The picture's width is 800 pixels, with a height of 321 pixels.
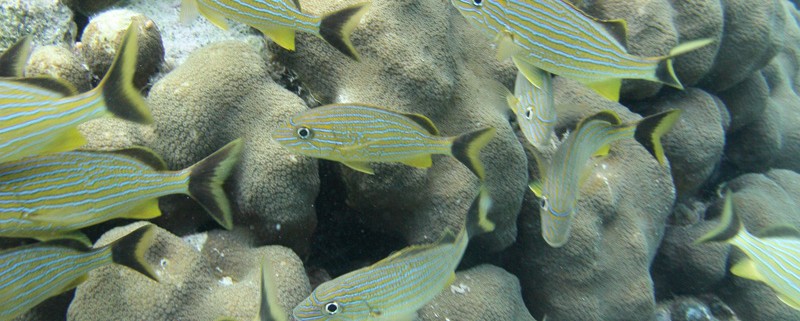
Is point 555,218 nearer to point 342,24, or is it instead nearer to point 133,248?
point 342,24

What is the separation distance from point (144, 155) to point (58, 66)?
1.08 meters

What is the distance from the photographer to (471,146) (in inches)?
88.3

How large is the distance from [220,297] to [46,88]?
48.8 inches

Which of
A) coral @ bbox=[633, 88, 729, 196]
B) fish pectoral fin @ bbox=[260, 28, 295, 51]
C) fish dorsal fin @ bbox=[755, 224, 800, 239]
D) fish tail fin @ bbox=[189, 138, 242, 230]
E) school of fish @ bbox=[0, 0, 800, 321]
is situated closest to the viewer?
school of fish @ bbox=[0, 0, 800, 321]

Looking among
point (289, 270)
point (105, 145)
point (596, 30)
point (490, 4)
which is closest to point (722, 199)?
point (596, 30)

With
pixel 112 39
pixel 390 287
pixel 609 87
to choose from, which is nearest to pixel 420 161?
pixel 390 287

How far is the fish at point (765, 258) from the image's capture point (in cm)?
262

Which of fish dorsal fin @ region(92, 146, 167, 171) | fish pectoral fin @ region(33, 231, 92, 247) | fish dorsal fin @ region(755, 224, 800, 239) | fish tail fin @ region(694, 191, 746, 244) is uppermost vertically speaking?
fish dorsal fin @ region(92, 146, 167, 171)

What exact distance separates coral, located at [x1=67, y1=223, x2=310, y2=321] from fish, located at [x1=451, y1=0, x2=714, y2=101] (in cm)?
159

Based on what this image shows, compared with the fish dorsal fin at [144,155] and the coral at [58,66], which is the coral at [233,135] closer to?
the coral at [58,66]

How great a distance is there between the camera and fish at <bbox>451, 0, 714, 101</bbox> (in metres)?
2.18

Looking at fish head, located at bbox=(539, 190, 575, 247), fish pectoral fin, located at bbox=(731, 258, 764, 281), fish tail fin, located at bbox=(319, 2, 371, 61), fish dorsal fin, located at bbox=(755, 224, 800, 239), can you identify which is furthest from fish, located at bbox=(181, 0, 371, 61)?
fish dorsal fin, located at bbox=(755, 224, 800, 239)

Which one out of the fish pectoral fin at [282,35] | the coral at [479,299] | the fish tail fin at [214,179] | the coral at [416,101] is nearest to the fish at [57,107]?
the fish tail fin at [214,179]

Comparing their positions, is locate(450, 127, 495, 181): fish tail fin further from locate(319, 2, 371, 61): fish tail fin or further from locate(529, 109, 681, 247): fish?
locate(319, 2, 371, 61): fish tail fin
